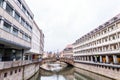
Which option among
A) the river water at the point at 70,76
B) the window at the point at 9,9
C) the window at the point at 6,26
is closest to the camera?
the window at the point at 6,26

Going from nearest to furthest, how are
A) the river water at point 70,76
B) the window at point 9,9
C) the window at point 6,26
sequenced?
the window at point 6,26, the window at point 9,9, the river water at point 70,76

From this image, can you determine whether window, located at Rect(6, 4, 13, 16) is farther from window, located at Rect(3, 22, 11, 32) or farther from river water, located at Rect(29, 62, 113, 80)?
river water, located at Rect(29, 62, 113, 80)

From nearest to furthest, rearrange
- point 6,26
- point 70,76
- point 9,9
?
point 6,26, point 9,9, point 70,76

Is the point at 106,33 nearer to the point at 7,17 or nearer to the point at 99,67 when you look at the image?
the point at 99,67

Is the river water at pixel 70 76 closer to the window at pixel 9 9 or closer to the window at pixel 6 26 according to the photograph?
the window at pixel 6 26

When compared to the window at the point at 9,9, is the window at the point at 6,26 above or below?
below

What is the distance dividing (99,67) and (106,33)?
1158 centimetres

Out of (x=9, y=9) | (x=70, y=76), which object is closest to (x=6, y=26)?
(x=9, y=9)

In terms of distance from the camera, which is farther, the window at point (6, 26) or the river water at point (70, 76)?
the river water at point (70, 76)

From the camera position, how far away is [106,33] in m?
43.8

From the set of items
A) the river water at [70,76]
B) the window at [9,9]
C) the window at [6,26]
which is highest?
the window at [9,9]

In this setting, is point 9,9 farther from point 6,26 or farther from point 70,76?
point 70,76

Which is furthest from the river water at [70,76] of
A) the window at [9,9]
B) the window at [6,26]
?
the window at [9,9]

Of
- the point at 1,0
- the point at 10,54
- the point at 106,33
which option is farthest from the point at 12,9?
the point at 106,33
